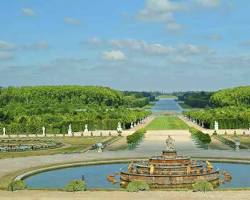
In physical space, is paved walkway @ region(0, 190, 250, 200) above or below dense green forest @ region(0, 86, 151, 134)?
below

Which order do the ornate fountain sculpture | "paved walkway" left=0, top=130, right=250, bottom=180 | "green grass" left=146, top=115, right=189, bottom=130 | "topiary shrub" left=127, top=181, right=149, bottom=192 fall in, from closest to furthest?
"topiary shrub" left=127, top=181, right=149, bottom=192 → the ornate fountain sculpture → "paved walkway" left=0, top=130, right=250, bottom=180 → "green grass" left=146, top=115, right=189, bottom=130

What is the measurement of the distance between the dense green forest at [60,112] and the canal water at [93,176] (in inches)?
1497

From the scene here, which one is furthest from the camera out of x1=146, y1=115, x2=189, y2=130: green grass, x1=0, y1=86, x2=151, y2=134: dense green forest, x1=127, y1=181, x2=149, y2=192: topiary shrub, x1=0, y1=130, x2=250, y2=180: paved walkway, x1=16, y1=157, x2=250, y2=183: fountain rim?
x1=146, y1=115, x2=189, y2=130: green grass

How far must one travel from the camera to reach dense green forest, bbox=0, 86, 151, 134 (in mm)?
74688

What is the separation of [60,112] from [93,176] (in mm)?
64959

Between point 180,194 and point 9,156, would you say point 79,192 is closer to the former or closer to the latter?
point 180,194

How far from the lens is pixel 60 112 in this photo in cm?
9562

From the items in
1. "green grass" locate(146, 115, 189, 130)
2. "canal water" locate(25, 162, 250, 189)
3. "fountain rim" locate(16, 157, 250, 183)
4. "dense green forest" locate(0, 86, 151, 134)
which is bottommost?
"canal water" locate(25, 162, 250, 189)

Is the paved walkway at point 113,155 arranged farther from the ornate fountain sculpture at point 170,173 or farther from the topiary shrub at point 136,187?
the topiary shrub at point 136,187

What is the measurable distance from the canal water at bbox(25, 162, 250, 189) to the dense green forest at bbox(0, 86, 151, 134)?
38.0m

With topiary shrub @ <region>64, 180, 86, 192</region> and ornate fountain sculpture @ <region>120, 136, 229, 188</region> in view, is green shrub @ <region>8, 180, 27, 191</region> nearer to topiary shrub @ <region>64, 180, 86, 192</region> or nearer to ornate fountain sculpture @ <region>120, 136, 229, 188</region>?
topiary shrub @ <region>64, 180, 86, 192</region>

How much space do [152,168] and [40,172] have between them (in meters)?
7.07

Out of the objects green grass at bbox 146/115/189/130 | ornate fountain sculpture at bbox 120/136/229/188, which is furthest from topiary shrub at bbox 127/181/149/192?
green grass at bbox 146/115/189/130

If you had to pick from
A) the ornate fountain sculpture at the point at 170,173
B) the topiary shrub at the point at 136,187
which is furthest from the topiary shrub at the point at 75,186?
the ornate fountain sculpture at the point at 170,173
